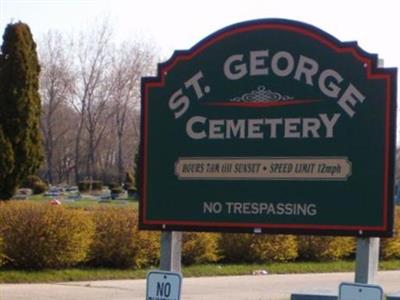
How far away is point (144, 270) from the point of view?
18.5 meters

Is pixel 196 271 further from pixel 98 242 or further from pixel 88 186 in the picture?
pixel 88 186

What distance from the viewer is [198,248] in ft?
63.5

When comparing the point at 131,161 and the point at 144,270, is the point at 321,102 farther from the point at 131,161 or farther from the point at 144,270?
the point at 131,161

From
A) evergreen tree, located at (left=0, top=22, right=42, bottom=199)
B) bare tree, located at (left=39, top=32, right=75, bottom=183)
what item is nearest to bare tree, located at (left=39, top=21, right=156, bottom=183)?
bare tree, located at (left=39, top=32, right=75, bottom=183)

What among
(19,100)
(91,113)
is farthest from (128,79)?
(19,100)

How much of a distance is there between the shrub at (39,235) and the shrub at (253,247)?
4.37m

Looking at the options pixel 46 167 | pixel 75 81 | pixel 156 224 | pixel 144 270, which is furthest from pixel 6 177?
pixel 46 167

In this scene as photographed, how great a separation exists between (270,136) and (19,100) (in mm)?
21908

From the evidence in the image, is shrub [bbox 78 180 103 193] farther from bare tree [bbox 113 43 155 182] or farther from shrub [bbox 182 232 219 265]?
shrub [bbox 182 232 219 265]

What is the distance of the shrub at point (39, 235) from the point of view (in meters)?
17.0

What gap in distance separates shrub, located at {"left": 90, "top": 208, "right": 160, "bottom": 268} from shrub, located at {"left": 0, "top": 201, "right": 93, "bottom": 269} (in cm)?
91

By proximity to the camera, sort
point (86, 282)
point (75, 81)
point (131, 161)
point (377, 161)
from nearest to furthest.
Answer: point (377, 161), point (86, 282), point (75, 81), point (131, 161)

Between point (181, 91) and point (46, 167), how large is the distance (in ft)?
288

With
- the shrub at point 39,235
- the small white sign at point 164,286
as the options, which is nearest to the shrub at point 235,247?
the shrub at point 39,235
